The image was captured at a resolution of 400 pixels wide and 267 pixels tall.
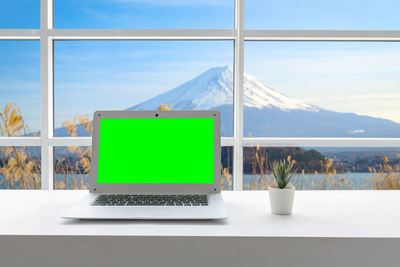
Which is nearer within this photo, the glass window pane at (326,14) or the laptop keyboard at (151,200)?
the laptop keyboard at (151,200)

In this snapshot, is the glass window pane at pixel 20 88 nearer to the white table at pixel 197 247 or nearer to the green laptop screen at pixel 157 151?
the green laptop screen at pixel 157 151

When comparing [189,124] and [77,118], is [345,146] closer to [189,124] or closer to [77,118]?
Answer: [189,124]

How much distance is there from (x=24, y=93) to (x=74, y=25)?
0.84 metres

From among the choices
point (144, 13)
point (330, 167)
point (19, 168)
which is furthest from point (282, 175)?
point (144, 13)

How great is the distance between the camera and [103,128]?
118 cm

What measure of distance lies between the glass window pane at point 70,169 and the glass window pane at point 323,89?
120 centimetres

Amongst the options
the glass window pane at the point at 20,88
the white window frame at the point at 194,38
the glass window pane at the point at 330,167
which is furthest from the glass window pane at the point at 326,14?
the glass window pane at the point at 20,88

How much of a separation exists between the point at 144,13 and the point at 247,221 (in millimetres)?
2492

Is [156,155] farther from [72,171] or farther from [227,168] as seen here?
[72,171]

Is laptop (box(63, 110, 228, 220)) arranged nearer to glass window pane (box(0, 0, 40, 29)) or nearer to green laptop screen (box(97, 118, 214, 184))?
green laptop screen (box(97, 118, 214, 184))

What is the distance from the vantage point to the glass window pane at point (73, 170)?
236 centimetres

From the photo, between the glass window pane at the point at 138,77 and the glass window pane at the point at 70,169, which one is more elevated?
the glass window pane at the point at 138,77

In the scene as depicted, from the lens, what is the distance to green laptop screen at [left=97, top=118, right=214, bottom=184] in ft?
3.71

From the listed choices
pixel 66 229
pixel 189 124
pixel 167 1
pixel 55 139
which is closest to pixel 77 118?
pixel 55 139
